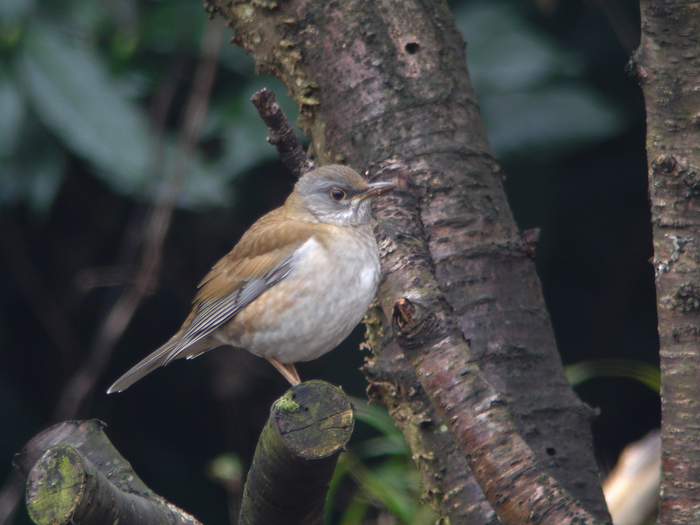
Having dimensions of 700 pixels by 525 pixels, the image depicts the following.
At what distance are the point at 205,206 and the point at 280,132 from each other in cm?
111

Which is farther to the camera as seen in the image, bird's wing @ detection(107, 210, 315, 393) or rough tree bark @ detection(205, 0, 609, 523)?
bird's wing @ detection(107, 210, 315, 393)

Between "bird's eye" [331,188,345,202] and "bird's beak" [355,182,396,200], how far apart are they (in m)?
0.12

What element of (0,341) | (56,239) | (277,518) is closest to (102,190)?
(56,239)

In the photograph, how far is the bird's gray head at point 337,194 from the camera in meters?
2.86

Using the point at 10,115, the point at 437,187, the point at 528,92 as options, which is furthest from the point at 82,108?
the point at 528,92

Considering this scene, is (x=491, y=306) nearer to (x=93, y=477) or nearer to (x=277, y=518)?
(x=277, y=518)

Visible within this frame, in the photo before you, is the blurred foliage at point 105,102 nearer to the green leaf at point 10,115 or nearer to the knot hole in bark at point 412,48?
the green leaf at point 10,115

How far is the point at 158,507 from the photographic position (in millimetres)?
1961

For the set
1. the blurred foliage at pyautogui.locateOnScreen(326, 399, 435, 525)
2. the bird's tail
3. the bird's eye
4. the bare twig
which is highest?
the bare twig

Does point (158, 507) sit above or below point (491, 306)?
above

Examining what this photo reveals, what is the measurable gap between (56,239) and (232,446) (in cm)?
158

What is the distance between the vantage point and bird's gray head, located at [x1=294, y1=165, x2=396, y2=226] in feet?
9.40

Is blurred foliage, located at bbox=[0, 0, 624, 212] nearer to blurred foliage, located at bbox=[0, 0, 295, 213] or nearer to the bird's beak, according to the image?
blurred foliage, located at bbox=[0, 0, 295, 213]

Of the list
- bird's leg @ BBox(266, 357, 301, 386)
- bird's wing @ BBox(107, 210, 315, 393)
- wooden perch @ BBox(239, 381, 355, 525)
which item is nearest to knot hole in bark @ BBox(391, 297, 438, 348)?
wooden perch @ BBox(239, 381, 355, 525)
